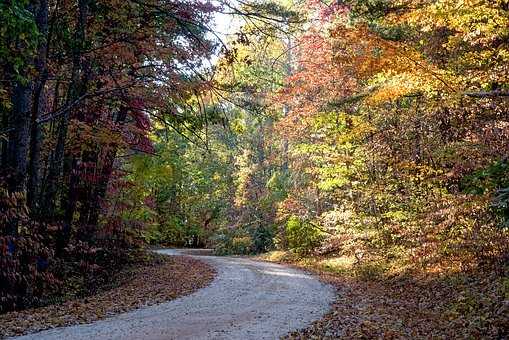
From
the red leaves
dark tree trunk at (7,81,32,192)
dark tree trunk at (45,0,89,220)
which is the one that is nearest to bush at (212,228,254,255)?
the red leaves

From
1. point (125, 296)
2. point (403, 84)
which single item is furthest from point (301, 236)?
point (125, 296)

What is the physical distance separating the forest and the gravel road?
90cm

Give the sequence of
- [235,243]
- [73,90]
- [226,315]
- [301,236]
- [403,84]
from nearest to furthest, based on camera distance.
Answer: [226,315] → [73,90] → [403,84] → [301,236] → [235,243]

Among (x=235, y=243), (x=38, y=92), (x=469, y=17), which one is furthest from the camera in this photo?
(x=235, y=243)

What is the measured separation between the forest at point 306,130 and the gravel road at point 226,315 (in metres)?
0.90

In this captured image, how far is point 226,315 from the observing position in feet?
30.4

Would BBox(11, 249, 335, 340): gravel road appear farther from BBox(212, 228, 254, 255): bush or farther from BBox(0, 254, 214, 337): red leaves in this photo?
BBox(212, 228, 254, 255): bush

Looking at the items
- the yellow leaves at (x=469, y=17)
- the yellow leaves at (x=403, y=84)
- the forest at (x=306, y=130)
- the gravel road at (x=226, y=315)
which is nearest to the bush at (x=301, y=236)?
the forest at (x=306, y=130)

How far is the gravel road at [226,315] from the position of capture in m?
7.80

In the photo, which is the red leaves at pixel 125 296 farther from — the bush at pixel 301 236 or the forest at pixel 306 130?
the bush at pixel 301 236

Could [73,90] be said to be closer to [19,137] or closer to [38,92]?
[38,92]

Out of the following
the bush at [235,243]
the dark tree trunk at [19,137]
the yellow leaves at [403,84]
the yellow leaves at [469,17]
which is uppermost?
the yellow leaves at [469,17]

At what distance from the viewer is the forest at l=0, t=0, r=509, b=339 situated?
9.38 meters

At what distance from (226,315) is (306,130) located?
13.9 meters
